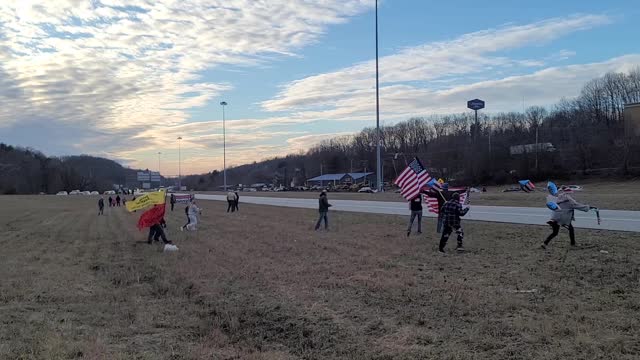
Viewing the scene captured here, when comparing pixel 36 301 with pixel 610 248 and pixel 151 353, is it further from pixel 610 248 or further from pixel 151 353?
pixel 610 248

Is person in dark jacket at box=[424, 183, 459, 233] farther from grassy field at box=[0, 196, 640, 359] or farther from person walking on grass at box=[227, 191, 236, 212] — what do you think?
person walking on grass at box=[227, 191, 236, 212]

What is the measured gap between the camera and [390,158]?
14762cm

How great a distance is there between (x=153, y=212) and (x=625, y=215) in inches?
670

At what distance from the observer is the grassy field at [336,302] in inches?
269

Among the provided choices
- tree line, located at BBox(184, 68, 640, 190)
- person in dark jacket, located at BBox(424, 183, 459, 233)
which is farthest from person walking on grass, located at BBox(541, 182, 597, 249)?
tree line, located at BBox(184, 68, 640, 190)

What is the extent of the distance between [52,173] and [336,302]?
188 meters

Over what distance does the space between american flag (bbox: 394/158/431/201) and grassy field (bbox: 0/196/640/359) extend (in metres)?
3.96

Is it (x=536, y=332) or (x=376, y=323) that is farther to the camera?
(x=376, y=323)

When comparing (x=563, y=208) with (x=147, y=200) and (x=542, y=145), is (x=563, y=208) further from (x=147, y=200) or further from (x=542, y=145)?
(x=542, y=145)

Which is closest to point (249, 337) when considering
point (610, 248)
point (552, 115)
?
A: point (610, 248)

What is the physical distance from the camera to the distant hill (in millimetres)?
170100

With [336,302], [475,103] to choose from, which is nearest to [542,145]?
[475,103]

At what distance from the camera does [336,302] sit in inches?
360

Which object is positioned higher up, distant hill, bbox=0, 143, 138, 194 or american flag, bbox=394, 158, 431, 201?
distant hill, bbox=0, 143, 138, 194
